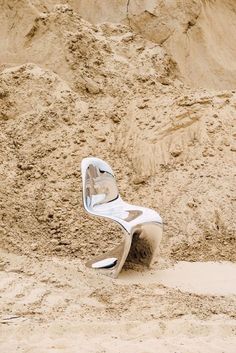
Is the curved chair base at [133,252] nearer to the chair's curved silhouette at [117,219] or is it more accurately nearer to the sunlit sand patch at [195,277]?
the chair's curved silhouette at [117,219]

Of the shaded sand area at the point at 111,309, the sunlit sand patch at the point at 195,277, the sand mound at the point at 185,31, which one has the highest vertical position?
the sand mound at the point at 185,31

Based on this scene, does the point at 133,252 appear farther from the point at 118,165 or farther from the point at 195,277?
the point at 118,165

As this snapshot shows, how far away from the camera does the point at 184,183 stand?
21.2 feet

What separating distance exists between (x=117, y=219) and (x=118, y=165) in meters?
1.72

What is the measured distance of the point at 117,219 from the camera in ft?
16.8

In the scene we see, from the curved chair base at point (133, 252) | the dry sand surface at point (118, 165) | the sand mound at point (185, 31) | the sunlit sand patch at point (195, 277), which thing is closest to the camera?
the dry sand surface at point (118, 165)

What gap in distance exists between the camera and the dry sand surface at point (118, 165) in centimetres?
404

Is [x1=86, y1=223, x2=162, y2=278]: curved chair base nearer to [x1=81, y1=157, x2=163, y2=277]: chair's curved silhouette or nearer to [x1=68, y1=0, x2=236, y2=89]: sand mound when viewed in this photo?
[x1=81, y1=157, x2=163, y2=277]: chair's curved silhouette

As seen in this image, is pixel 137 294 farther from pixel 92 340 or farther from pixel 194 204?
pixel 194 204

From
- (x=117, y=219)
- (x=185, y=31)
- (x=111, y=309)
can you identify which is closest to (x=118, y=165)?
(x=117, y=219)

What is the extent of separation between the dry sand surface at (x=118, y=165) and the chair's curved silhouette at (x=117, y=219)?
0.42 feet

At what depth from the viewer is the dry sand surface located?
4.04m

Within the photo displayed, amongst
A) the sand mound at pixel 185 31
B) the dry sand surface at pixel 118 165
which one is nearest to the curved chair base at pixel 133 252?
the dry sand surface at pixel 118 165

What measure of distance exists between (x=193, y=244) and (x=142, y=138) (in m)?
1.42
